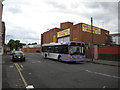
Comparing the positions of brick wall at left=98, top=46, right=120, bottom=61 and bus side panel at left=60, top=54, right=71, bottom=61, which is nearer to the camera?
bus side panel at left=60, top=54, right=71, bottom=61

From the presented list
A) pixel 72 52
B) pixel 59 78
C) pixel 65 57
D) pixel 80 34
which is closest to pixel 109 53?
pixel 72 52

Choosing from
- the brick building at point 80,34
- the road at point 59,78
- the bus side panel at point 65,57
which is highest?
the brick building at point 80,34

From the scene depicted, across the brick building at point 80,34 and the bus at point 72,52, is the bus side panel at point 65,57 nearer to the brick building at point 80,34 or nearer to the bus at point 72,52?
the bus at point 72,52

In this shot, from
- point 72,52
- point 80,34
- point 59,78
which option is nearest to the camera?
point 59,78

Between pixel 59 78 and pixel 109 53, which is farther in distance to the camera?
pixel 109 53

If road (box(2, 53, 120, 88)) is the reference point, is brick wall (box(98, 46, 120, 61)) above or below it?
above

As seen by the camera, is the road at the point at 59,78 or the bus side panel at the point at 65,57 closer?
the road at the point at 59,78

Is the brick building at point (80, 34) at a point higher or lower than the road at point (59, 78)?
higher

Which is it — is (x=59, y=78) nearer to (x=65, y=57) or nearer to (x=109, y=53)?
(x=65, y=57)

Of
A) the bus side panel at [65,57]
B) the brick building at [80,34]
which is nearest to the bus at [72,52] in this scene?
the bus side panel at [65,57]

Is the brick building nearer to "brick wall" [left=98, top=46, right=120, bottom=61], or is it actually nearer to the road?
"brick wall" [left=98, top=46, right=120, bottom=61]

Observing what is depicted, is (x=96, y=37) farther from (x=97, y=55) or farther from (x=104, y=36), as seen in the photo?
(x=97, y=55)

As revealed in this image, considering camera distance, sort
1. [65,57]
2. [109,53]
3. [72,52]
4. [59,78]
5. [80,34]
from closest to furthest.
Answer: [59,78], [72,52], [65,57], [109,53], [80,34]

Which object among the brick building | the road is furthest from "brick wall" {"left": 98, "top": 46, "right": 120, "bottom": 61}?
the road
